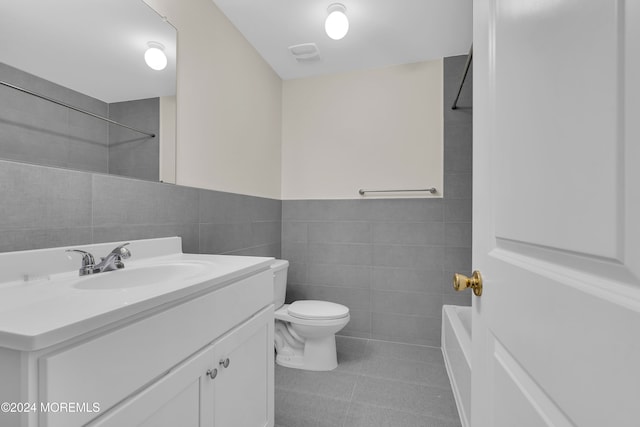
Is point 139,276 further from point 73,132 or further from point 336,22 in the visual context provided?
point 336,22

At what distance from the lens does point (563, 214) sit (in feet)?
1.32

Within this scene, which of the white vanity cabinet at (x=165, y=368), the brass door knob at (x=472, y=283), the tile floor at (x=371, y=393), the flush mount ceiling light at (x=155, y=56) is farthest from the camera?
the tile floor at (x=371, y=393)

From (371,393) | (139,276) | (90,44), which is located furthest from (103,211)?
(371,393)

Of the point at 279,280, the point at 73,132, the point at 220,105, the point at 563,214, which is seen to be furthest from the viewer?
the point at 279,280

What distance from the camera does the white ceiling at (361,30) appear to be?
1.82m

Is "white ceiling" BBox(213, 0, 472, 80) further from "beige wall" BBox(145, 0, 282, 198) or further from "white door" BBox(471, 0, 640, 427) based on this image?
"white door" BBox(471, 0, 640, 427)

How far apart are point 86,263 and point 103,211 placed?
0.80ft

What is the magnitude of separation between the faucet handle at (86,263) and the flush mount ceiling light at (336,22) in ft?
5.61

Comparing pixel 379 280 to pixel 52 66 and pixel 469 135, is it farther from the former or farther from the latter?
pixel 52 66

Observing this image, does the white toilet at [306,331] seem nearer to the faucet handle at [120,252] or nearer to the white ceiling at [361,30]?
the faucet handle at [120,252]

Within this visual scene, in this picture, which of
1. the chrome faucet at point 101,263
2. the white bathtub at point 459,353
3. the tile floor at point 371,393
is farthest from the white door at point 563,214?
the chrome faucet at point 101,263

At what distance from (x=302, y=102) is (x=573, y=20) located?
8.13 ft

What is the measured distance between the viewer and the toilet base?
1.98 metres

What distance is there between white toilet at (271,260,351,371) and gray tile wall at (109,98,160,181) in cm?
94
